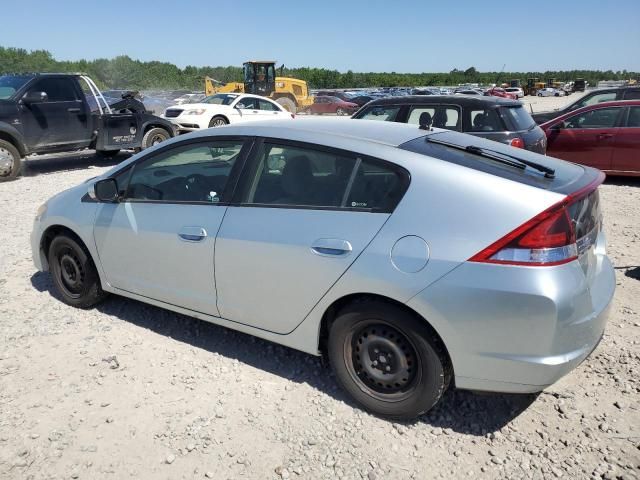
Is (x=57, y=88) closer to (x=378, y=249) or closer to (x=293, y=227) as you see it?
(x=293, y=227)

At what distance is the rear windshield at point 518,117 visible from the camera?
730cm

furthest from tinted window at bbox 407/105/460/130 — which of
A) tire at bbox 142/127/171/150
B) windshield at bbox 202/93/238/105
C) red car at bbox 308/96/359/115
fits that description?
red car at bbox 308/96/359/115

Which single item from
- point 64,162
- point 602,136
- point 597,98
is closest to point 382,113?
point 602,136

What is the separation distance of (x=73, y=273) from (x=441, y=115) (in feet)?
18.1

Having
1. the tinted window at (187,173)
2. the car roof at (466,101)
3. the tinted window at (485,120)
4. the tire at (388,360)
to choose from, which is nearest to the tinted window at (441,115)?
the car roof at (466,101)

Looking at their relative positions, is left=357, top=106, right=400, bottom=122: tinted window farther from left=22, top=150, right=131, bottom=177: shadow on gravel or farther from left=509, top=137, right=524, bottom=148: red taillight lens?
left=22, top=150, right=131, bottom=177: shadow on gravel

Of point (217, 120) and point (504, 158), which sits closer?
point (504, 158)

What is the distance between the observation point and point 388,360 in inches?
106

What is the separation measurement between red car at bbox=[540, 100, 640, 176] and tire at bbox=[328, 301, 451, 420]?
8.22 m

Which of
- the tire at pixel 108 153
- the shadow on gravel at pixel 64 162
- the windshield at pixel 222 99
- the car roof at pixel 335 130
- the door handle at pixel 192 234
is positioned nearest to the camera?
the car roof at pixel 335 130

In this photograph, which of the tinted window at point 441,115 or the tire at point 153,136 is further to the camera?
the tire at point 153,136

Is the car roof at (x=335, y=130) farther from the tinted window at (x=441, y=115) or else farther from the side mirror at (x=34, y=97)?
the side mirror at (x=34, y=97)

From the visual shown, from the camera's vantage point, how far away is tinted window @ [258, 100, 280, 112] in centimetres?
1752

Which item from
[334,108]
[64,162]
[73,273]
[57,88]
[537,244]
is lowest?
[334,108]
